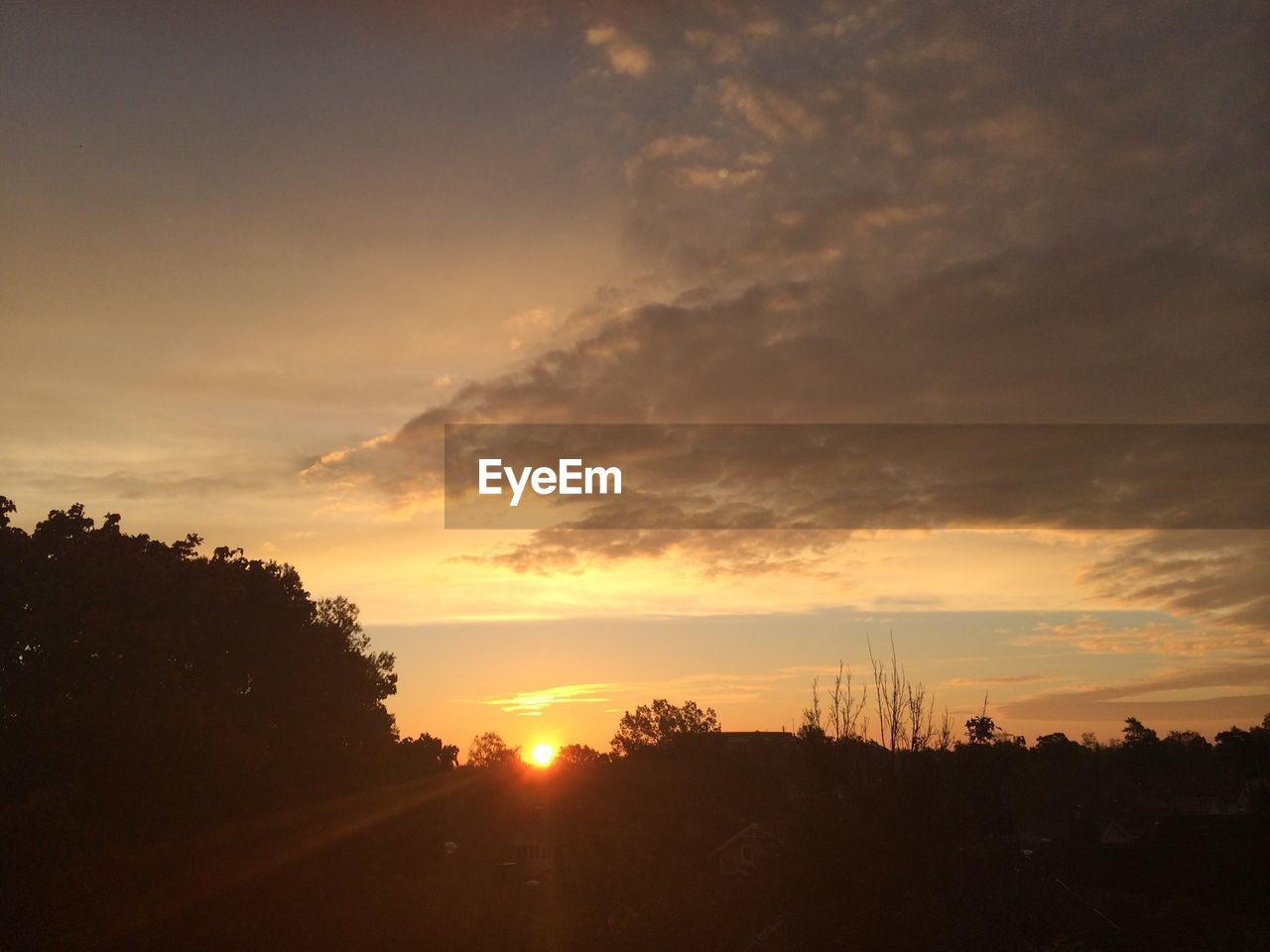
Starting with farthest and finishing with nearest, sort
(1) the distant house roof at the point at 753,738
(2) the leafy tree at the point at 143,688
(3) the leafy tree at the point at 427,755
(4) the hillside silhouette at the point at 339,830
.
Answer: (1) the distant house roof at the point at 753,738
(3) the leafy tree at the point at 427,755
(2) the leafy tree at the point at 143,688
(4) the hillside silhouette at the point at 339,830

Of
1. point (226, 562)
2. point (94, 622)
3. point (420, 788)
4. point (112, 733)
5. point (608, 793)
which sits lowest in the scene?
point (608, 793)

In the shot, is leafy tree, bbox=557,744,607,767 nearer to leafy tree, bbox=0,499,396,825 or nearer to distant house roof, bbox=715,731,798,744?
distant house roof, bbox=715,731,798,744

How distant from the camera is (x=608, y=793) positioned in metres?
76.1

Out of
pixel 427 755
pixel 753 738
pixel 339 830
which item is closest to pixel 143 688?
pixel 339 830

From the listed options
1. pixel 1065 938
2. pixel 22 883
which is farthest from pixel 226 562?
pixel 1065 938

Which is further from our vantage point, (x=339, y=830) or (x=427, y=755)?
(x=427, y=755)

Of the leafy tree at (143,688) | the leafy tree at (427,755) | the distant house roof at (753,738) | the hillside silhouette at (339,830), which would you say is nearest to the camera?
the hillside silhouette at (339,830)

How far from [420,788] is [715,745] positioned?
54435 millimetres

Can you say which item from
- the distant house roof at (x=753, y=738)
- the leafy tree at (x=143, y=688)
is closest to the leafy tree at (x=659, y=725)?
the distant house roof at (x=753, y=738)

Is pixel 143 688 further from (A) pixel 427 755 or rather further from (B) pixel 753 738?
(B) pixel 753 738

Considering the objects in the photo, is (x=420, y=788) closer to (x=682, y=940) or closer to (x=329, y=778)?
(x=329, y=778)

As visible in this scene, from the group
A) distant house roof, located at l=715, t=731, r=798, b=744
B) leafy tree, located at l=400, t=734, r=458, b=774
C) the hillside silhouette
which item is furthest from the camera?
distant house roof, located at l=715, t=731, r=798, b=744

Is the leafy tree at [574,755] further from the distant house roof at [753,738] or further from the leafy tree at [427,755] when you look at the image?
the leafy tree at [427,755]

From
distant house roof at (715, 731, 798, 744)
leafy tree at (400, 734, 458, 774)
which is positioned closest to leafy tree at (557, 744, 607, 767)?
distant house roof at (715, 731, 798, 744)
